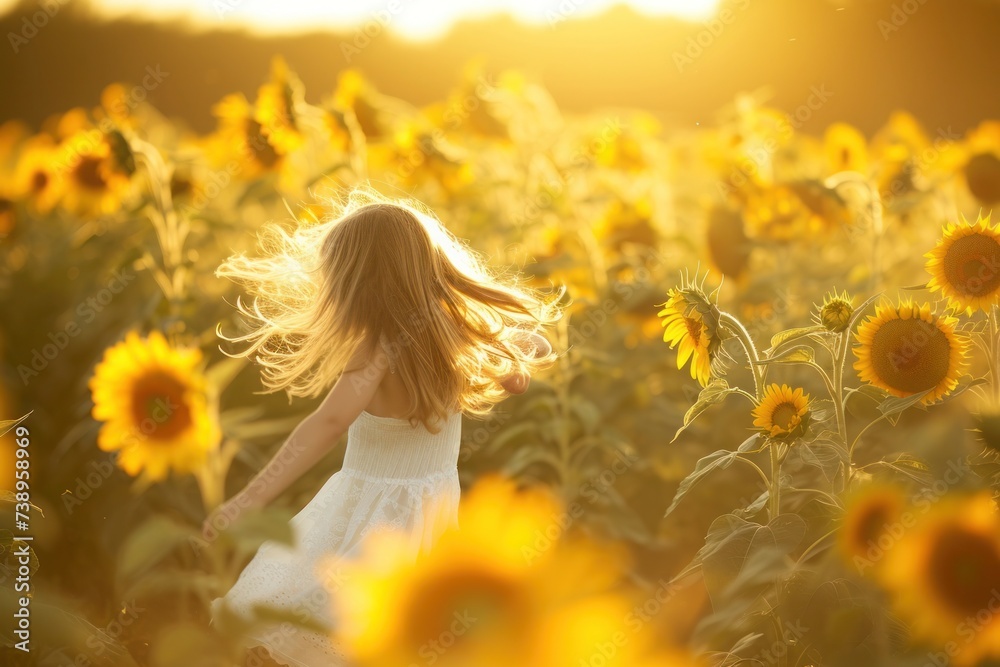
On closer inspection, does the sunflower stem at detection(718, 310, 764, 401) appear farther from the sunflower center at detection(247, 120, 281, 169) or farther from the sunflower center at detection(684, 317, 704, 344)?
the sunflower center at detection(247, 120, 281, 169)

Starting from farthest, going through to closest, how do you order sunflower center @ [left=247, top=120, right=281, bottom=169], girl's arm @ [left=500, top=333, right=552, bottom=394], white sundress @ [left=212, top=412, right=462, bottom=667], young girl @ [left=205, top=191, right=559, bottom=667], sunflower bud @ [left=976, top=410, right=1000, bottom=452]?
sunflower center @ [left=247, top=120, right=281, bottom=169]
girl's arm @ [left=500, top=333, right=552, bottom=394]
young girl @ [left=205, top=191, right=559, bottom=667]
white sundress @ [left=212, top=412, right=462, bottom=667]
sunflower bud @ [left=976, top=410, right=1000, bottom=452]

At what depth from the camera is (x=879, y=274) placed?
328 cm

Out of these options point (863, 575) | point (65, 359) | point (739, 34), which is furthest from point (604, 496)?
point (739, 34)

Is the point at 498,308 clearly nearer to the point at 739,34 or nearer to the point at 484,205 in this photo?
the point at 484,205

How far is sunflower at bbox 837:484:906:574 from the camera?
59.7 inches

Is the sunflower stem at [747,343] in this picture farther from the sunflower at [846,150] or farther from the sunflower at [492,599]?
the sunflower at [846,150]

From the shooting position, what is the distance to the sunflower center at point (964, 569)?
A: 1.33 metres

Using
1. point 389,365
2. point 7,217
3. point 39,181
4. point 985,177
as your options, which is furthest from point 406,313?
point 39,181

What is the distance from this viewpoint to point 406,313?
2.14m

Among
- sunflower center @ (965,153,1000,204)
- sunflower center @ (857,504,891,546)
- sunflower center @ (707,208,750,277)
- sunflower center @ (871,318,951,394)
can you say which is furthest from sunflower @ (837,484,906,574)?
sunflower center @ (707,208,750,277)

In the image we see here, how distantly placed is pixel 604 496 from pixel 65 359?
78.0 inches

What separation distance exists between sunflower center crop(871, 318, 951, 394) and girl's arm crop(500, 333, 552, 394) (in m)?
0.83

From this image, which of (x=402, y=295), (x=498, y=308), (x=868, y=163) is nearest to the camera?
(x=402, y=295)

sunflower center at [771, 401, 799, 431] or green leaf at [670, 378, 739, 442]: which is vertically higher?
sunflower center at [771, 401, 799, 431]
